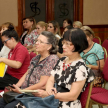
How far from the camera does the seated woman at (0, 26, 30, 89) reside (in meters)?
2.89

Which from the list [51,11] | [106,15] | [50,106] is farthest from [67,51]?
[106,15]

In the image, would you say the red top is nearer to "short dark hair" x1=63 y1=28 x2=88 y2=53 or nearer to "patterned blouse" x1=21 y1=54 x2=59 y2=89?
"patterned blouse" x1=21 y1=54 x2=59 y2=89

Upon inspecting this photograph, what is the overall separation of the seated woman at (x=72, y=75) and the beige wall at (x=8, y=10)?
202 inches

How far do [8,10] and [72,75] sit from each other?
17.5ft

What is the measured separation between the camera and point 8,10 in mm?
6727

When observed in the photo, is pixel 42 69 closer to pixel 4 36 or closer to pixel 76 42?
pixel 76 42

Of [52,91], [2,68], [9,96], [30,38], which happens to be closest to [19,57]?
[2,68]

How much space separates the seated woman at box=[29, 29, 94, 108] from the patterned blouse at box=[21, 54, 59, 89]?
320 mm

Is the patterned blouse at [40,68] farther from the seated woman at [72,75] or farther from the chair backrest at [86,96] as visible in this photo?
the chair backrest at [86,96]

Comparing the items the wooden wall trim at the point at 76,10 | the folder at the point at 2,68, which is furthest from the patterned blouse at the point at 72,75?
the wooden wall trim at the point at 76,10

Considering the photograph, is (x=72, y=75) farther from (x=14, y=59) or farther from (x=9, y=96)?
(x=14, y=59)

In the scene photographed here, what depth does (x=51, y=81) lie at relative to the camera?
204cm

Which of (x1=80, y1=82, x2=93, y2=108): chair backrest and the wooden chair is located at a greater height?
(x1=80, y1=82, x2=93, y2=108): chair backrest

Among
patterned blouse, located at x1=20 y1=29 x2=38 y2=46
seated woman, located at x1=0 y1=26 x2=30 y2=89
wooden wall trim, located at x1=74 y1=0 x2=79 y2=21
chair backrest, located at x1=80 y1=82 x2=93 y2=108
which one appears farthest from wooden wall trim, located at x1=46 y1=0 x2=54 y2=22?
chair backrest, located at x1=80 y1=82 x2=93 y2=108
